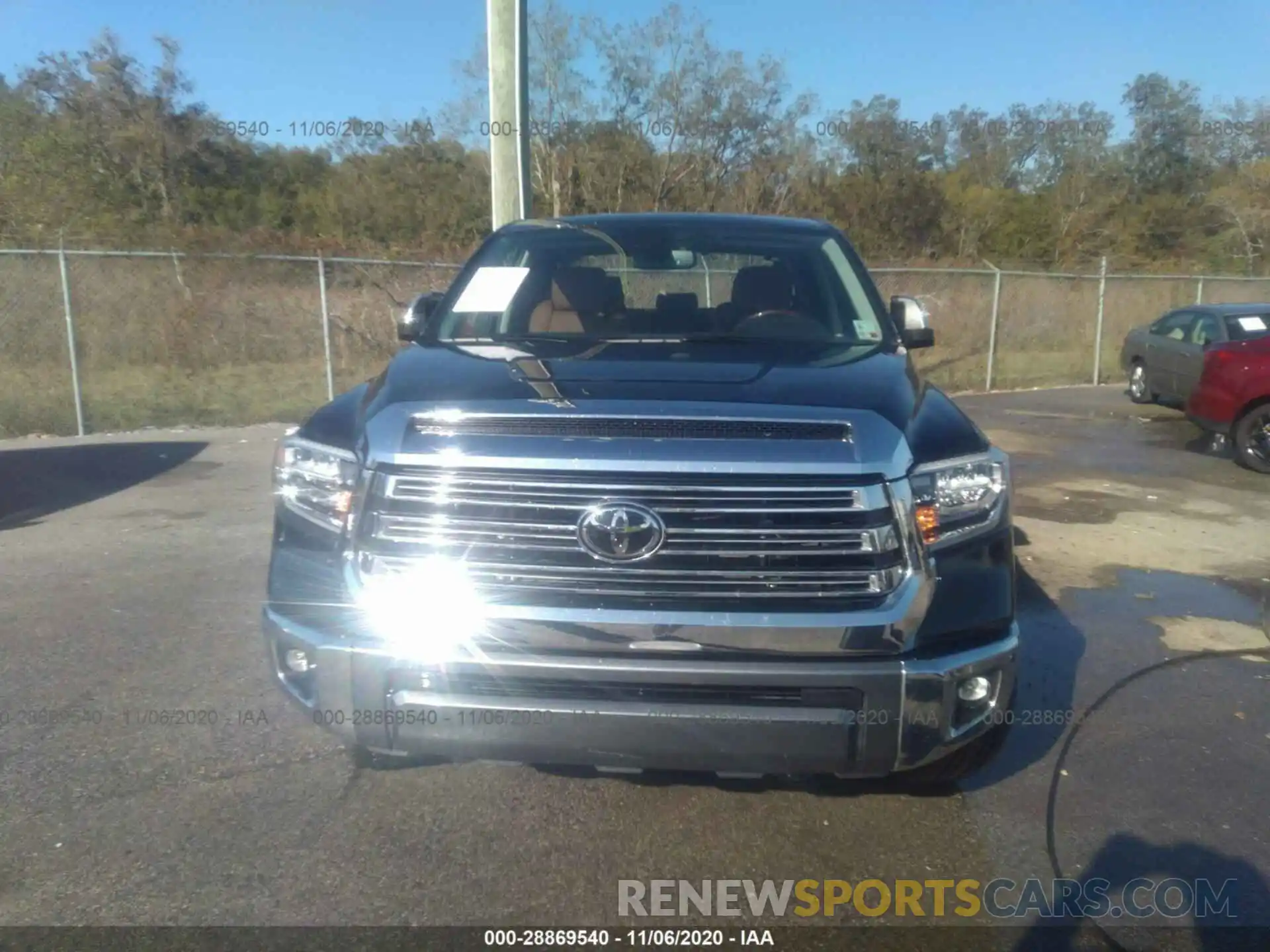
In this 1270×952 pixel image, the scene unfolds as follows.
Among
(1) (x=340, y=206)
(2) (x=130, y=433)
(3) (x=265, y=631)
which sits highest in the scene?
(1) (x=340, y=206)

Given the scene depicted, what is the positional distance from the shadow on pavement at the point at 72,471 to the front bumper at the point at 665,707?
5791 mm

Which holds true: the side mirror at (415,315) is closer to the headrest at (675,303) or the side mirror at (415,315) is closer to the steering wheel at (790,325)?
the headrest at (675,303)

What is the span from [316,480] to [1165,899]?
2712mm

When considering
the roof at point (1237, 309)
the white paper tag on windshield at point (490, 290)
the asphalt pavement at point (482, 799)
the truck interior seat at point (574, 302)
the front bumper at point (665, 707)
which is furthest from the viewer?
the roof at point (1237, 309)

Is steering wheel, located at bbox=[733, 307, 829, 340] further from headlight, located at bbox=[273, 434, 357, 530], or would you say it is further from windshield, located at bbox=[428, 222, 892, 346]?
headlight, located at bbox=[273, 434, 357, 530]

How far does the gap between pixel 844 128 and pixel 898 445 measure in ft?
102

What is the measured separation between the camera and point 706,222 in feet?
16.5

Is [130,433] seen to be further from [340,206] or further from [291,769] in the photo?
[340,206]

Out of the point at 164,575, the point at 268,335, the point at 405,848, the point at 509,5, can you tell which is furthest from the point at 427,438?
the point at 268,335

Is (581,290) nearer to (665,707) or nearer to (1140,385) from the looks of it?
(665,707)

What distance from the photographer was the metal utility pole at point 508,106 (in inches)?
345

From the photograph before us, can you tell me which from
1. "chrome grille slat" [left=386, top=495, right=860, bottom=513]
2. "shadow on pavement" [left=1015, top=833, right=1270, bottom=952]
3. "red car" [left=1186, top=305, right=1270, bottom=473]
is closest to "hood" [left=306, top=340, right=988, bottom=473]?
"chrome grille slat" [left=386, top=495, right=860, bottom=513]

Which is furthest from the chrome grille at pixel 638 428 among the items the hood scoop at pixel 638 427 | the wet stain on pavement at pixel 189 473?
the wet stain on pavement at pixel 189 473

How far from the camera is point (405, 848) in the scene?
331 centimetres
